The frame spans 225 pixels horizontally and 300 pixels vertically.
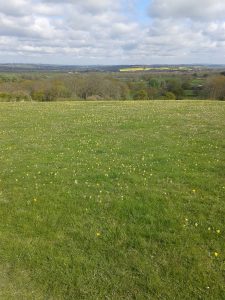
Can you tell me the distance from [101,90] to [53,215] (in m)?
53.4

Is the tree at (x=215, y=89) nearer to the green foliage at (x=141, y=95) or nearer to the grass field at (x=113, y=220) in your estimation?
the green foliage at (x=141, y=95)

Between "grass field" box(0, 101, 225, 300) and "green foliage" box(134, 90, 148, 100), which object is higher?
"grass field" box(0, 101, 225, 300)

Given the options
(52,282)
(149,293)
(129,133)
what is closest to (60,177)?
(52,282)

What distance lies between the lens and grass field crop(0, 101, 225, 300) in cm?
516

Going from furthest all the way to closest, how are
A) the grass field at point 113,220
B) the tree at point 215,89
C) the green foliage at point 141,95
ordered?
the tree at point 215,89 → the green foliage at point 141,95 → the grass field at point 113,220

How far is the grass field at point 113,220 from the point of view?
5.16 metres

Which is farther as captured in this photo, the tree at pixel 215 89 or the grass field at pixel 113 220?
the tree at pixel 215 89

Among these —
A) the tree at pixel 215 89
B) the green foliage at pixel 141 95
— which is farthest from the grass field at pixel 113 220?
the tree at pixel 215 89

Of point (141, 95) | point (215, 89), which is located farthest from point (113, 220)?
point (215, 89)

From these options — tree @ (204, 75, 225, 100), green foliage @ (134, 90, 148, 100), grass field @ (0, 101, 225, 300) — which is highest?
grass field @ (0, 101, 225, 300)

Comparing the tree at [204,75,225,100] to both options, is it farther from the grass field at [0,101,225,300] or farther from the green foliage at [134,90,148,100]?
the grass field at [0,101,225,300]

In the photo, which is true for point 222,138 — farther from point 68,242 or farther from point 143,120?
point 68,242

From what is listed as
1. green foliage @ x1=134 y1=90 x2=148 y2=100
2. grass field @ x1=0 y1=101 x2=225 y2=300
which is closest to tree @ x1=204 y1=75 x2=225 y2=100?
green foliage @ x1=134 y1=90 x2=148 y2=100

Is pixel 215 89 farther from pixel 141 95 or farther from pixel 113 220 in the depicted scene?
pixel 113 220
